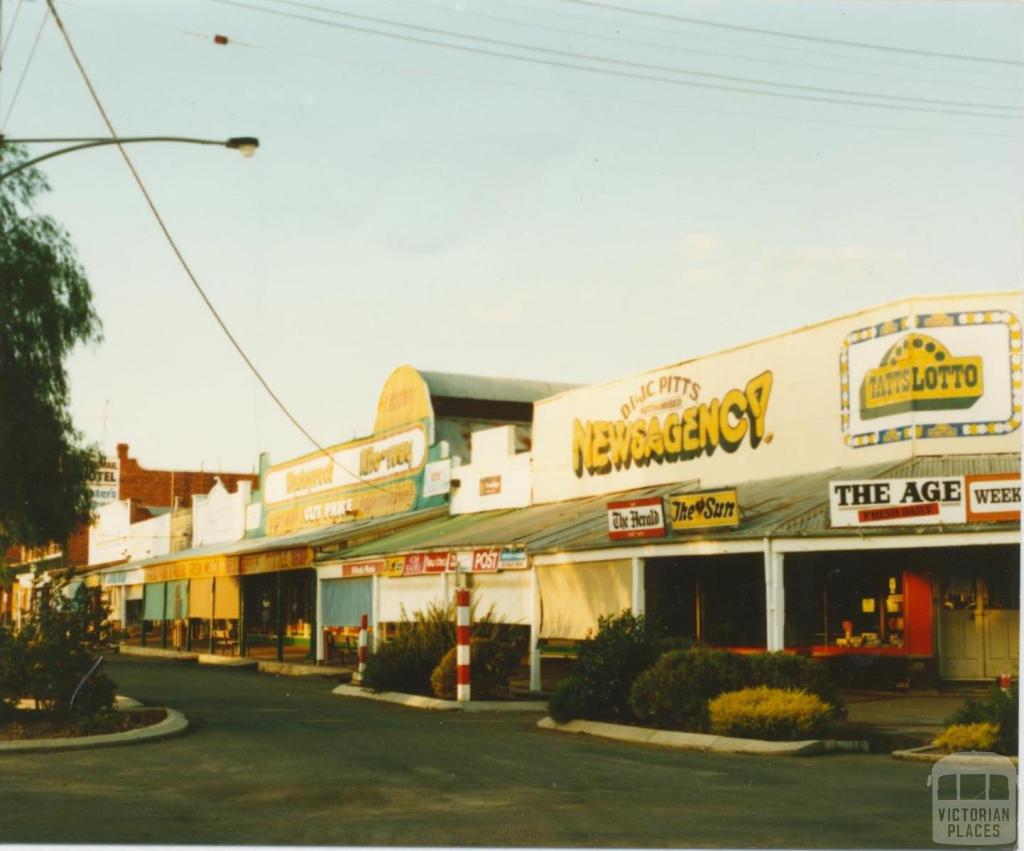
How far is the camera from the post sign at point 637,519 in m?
21.1

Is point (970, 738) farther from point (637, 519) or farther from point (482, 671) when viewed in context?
point (482, 671)

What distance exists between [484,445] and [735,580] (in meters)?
8.84

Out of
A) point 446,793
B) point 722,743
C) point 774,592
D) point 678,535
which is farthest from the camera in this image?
point 678,535

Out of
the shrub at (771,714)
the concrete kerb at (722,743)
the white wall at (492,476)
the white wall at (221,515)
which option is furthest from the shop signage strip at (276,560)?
the shrub at (771,714)

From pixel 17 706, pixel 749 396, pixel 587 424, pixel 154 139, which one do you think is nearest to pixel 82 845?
pixel 17 706

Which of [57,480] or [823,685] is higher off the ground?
[57,480]

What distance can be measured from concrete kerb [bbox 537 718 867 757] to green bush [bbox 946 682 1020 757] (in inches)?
44.9

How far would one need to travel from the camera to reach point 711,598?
25.1 meters

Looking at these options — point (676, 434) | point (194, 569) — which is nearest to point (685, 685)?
point (676, 434)

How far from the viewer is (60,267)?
2167cm

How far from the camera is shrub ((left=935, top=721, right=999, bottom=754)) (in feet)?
41.2

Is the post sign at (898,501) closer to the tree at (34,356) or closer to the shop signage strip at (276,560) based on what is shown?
the tree at (34,356)

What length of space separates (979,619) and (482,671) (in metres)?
7.71

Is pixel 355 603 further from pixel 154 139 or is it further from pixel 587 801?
pixel 587 801
